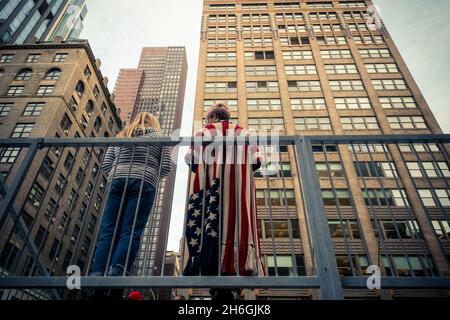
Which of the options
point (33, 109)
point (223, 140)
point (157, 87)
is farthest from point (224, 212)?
Answer: point (157, 87)

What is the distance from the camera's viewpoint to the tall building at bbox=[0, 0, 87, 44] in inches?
1540

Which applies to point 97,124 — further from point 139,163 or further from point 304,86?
point 139,163

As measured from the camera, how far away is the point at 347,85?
1457 inches

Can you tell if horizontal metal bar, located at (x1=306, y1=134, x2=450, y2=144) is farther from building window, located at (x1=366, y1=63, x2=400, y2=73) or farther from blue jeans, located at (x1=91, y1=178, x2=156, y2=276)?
building window, located at (x1=366, y1=63, x2=400, y2=73)

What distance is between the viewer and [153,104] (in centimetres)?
14900

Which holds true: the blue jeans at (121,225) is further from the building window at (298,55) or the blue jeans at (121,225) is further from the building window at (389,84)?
the building window at (298,55)

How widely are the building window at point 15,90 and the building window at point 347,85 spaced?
1541 inches

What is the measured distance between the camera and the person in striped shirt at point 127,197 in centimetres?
286

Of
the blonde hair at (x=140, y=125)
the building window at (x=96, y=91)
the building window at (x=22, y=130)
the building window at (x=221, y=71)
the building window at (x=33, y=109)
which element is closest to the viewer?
the blonde hair at (x=140, y=125)

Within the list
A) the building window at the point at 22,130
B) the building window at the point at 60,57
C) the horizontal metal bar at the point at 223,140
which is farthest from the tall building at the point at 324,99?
the horizontal metal bar at the point at 223,140

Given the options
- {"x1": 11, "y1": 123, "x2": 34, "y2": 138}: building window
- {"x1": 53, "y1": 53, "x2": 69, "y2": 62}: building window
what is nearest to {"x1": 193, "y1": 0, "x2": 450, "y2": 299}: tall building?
{"x1": 53, "y1": 53, "x2": 69, "y2": 62}: building window

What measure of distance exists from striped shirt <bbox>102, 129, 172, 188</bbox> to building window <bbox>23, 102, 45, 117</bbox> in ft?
113
